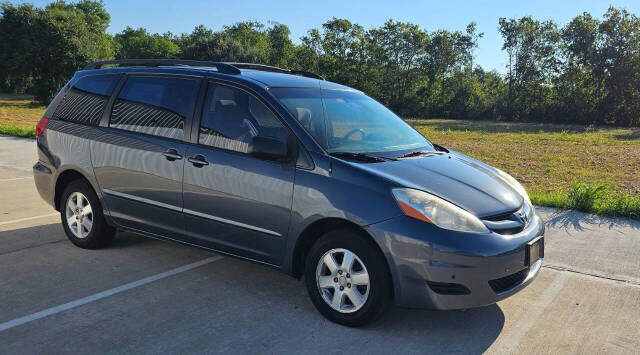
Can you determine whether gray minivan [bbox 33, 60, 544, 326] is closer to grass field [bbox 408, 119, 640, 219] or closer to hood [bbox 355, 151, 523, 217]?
hood [bbox 355, 151, 523, 217]

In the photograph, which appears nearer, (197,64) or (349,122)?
(349,122)

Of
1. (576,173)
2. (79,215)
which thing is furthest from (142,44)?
(79,215)

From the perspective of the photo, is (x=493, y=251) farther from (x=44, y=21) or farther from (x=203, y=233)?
(x=44, y=21)

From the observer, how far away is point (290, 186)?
4016 mm

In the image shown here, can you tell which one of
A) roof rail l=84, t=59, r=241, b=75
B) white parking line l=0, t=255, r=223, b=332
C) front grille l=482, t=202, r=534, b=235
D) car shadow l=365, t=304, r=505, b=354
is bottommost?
white parking line l=0, t=255, r=223, b=332

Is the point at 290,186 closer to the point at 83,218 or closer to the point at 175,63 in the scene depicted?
the point at 175,63

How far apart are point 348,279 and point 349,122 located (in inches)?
56.2

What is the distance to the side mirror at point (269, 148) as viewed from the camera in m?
4.00

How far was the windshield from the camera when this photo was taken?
4301mm

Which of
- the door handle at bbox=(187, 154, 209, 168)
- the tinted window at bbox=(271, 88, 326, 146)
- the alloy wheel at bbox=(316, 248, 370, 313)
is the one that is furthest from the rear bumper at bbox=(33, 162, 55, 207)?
the alloy wheel at bbox=(316, 248, 370, 313)

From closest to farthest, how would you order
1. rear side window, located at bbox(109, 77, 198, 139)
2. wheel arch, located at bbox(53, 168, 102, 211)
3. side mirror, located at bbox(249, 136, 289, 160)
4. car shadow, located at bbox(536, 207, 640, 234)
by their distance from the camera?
side mirror, located at bbox(249, 136, 289, 160) < rear side window, located at bbox(109, 77, 198, 139) < wheel arch, located at bbox(53, 168, 102, 211) < car shadow, located at bbox(536, 207, 640, 234)

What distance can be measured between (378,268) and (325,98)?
5.78ft

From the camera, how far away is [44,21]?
1667 inches

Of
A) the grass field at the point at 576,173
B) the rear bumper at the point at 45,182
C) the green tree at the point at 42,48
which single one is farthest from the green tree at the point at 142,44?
the rear bumper at the point at 45,182
